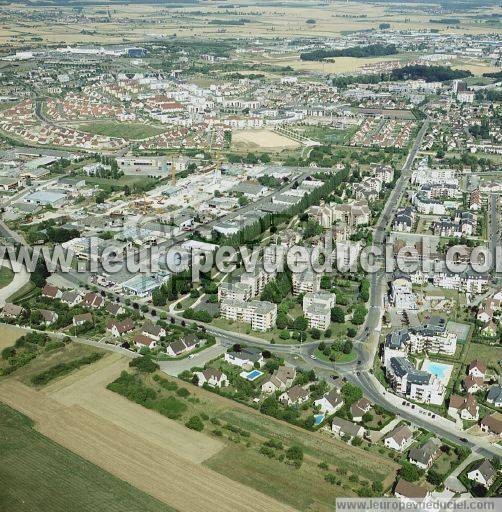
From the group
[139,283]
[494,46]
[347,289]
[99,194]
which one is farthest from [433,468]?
[494,46]

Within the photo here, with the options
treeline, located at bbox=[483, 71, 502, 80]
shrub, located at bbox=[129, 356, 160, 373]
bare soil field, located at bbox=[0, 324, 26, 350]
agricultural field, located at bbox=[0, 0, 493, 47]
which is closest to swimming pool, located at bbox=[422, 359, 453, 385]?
shrub, located at bbox=[129, 356, 160, 373]

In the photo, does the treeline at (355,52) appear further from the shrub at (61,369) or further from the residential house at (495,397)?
the residential house at (495,397)

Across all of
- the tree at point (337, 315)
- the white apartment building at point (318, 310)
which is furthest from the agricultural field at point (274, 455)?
the tree at point (337, 315)

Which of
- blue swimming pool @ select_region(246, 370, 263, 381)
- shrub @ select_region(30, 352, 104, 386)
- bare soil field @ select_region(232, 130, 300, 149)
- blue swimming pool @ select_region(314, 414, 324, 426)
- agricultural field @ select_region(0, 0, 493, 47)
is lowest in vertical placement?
blue swimming pool @ select_region(314, 414, 324, 426)

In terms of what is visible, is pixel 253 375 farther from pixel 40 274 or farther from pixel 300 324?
pixel 40 274

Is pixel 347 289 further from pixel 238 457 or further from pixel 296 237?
pixel 238 457

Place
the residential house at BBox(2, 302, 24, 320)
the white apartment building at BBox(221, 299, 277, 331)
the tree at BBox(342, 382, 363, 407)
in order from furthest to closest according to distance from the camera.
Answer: the residential house at BBox(2, 302, 24, 320), the white apartment building at BBox(221, 299, 277, 331), the tree at BBox(342, 382, 363, 407)

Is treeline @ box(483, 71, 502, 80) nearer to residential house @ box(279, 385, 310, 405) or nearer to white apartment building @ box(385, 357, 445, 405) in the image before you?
white apartment building @ box(385, 357, 445, 405)

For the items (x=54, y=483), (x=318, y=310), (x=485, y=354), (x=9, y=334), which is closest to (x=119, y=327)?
(x=9, y=334)
